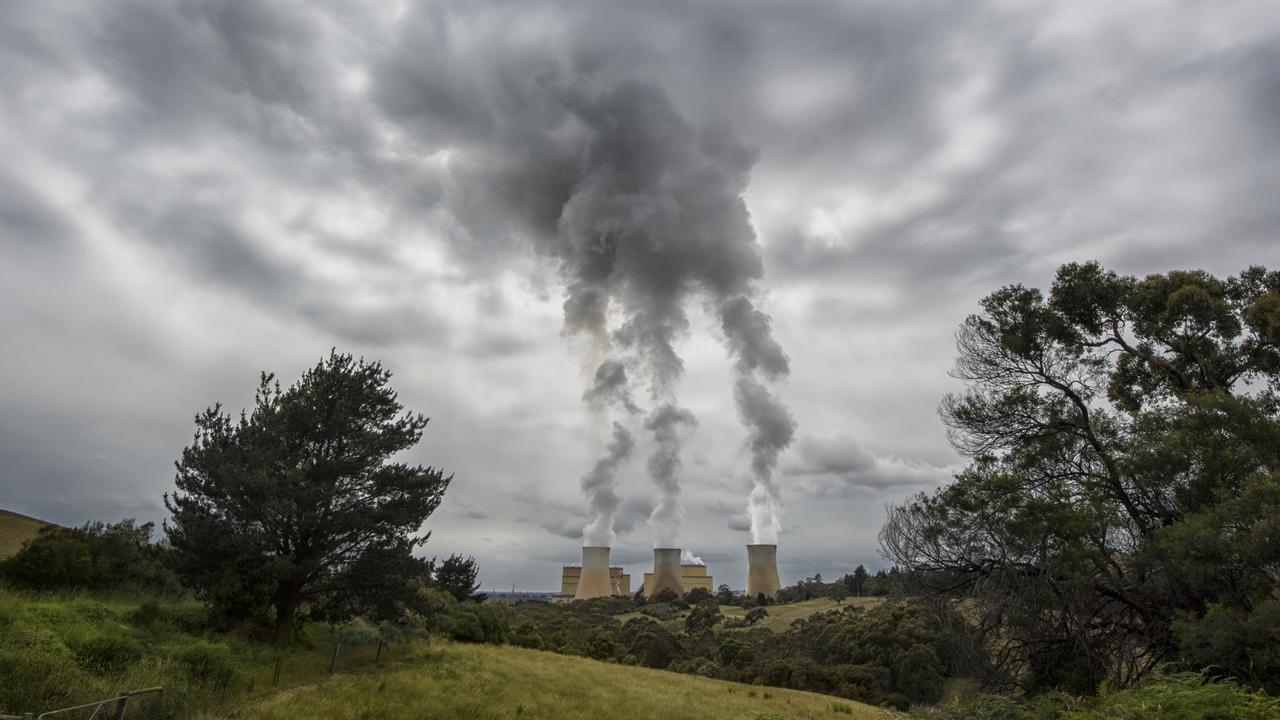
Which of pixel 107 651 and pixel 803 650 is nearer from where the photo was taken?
pixel 107 651

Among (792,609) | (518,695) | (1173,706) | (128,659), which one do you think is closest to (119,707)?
(128,659)

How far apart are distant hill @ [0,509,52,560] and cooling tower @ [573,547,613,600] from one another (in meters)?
39.6

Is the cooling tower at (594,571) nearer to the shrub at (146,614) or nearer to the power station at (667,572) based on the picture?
the power station at (667,572)

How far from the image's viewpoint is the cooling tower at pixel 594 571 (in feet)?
197

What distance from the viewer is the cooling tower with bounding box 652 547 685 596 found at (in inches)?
2667

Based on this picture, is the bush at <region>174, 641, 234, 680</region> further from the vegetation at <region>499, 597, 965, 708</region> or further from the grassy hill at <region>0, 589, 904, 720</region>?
the vegetation at <region>499, 597, 965, 708</region>

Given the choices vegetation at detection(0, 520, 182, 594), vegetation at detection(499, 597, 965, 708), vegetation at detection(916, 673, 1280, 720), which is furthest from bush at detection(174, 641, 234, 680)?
vegetation at detection(499, 597, 965, 708)

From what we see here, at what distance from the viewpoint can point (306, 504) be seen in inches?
778

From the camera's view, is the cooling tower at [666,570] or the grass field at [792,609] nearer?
the grass field at [792,609]

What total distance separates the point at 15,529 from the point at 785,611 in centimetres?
6016

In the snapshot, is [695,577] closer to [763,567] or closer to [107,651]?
[763,567]

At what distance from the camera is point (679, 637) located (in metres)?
48.5

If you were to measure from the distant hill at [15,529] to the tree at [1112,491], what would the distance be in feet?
108

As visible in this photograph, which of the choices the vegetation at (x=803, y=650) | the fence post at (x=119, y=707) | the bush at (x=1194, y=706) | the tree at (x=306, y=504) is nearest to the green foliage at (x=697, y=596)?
the vegetation at (x=803, y=650)
